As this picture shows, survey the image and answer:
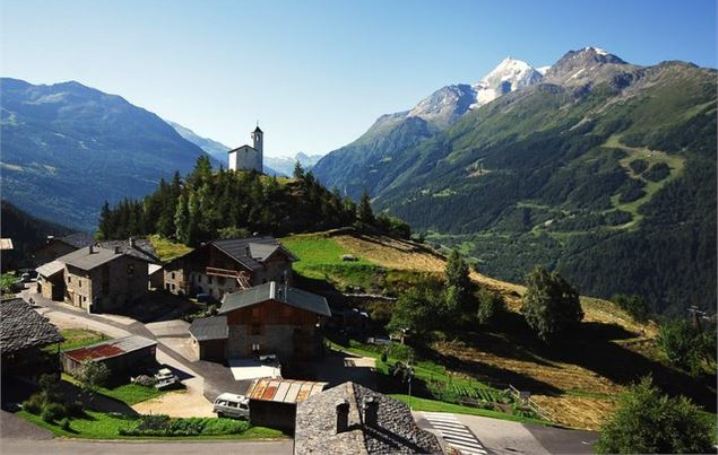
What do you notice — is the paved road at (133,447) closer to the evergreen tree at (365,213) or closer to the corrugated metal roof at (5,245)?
the corrugated metal roof at (5,245)

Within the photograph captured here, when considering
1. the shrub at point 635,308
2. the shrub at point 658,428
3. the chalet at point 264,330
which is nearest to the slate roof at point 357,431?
the shrub at point 658,428

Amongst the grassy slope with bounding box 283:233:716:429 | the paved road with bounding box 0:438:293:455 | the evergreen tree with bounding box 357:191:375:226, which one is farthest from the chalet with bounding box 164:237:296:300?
the evergreen tree with bounding box 357:191:375:226

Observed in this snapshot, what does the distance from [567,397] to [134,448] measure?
45.8 meters

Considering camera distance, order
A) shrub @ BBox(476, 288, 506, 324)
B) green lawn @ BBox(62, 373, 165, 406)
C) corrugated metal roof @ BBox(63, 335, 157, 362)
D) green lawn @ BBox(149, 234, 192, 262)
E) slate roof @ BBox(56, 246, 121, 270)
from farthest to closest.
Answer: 1. green lawn @ BBox(149, 234, 192, 262)
2. shrub @ BBox(476, 288, 506, 324)
3. slate roof @ BBox(56, 246, 121, 270)
4. corrugated metal roof @ BBox(63, 335, 157, 362)
5. green lawn @ BBox(62, 373, 165, 406)

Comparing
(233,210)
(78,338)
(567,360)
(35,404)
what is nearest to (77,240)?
(233,210)

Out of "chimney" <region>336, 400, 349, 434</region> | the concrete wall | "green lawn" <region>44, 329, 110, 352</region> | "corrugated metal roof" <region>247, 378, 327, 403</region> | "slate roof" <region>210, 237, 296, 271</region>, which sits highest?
the concrete wall

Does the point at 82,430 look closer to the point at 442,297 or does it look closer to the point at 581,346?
the point at 442,297

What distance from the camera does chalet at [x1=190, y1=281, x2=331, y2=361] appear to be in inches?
2165

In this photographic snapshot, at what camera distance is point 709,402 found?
238ft

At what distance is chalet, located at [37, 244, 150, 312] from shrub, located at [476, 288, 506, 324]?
44.6m

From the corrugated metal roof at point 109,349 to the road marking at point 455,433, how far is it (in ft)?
84.3

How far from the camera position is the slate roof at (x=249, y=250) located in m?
75.9

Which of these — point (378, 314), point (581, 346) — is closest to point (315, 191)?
point (378, 314)

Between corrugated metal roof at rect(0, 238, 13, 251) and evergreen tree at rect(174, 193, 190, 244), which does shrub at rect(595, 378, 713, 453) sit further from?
corrugated metal roof at rect(0, 238, 13, 251)
